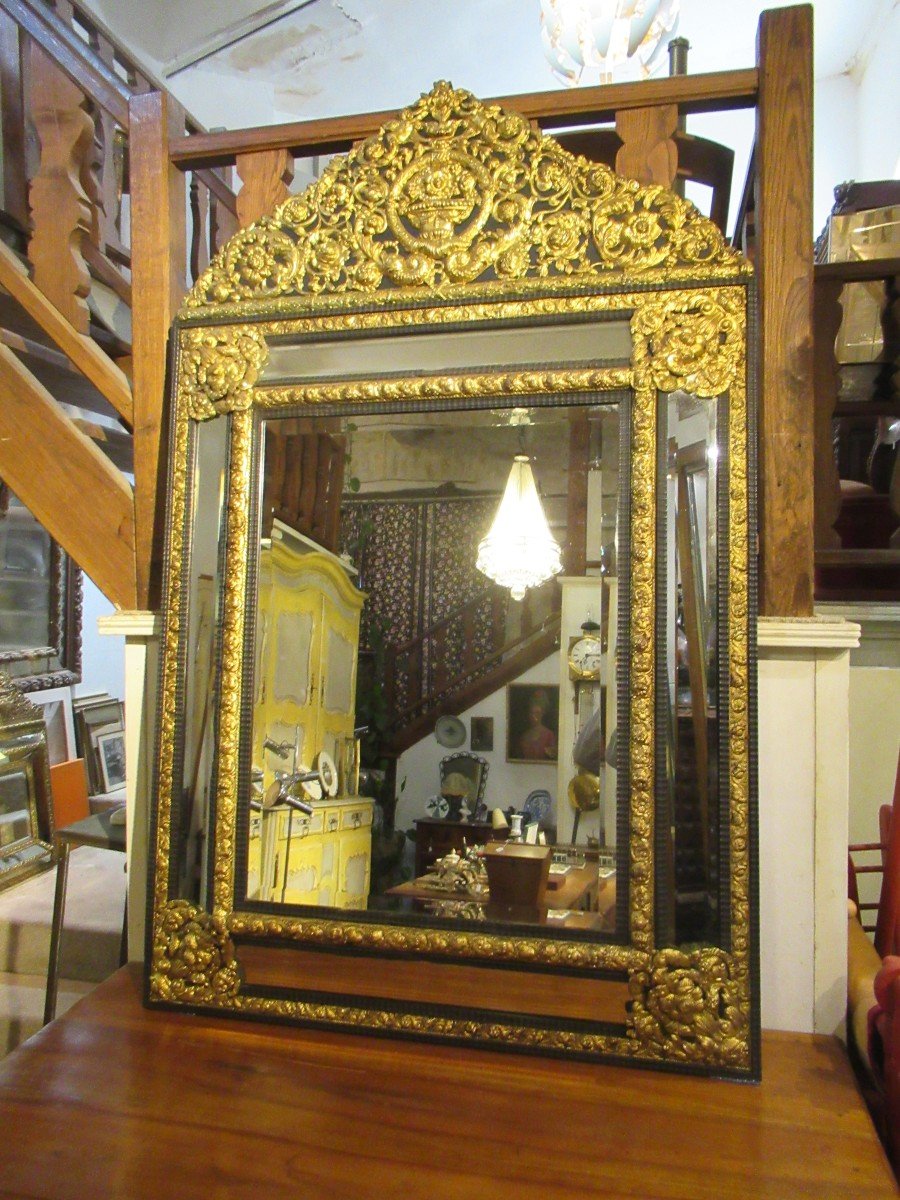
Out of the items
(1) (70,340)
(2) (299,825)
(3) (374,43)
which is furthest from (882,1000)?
(3) (374,43)

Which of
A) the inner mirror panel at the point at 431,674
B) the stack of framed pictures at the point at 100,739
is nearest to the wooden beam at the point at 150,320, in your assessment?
the inner mirror panel at the point at 431,674

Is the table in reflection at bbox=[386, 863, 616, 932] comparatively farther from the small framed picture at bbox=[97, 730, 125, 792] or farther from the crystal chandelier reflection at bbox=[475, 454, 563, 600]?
the small framed picture at bbox=[97, 730, 125, 792]

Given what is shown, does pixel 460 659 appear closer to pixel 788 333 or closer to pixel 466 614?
pixel 466 614

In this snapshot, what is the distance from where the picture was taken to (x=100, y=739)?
4281 millimetres

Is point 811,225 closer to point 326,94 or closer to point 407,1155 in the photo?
point 407,1155

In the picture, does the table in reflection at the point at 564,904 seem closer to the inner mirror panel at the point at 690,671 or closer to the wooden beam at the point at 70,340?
the inner mirror panel at the point at 690,671

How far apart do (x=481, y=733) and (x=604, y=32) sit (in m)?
3.22

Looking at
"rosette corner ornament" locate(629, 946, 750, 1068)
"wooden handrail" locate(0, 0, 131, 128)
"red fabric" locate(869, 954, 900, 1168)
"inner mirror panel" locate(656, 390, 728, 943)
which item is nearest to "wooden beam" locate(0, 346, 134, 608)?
"wooden handrail" locate(0, 0, 131, 128)

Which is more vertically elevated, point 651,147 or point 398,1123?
point 651,147

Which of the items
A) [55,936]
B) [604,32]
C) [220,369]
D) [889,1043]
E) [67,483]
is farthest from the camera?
[604,32]

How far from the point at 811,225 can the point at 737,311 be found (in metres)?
0.19

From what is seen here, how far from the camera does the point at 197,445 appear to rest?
4.63 ft

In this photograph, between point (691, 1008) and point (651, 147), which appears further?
point (651, 147)

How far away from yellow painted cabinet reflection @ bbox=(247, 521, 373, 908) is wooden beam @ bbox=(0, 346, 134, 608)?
12.3 inches
